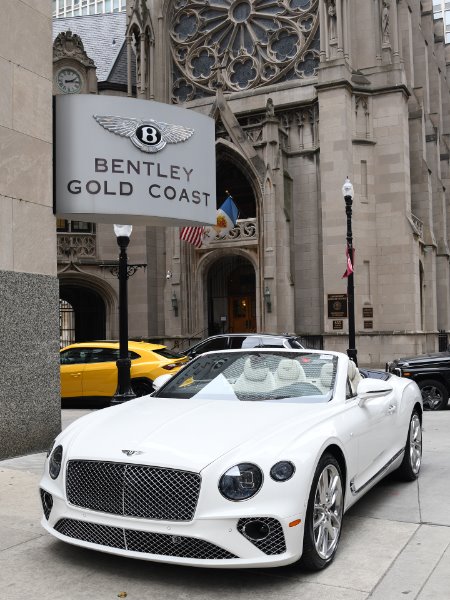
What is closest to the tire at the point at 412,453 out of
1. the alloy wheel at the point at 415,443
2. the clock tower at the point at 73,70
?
the alloy wheel at the point at 415,443

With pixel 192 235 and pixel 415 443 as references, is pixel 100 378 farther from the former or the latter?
pixel 192 235

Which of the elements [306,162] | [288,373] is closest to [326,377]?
[288,373]

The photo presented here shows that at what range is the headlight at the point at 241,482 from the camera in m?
4.07

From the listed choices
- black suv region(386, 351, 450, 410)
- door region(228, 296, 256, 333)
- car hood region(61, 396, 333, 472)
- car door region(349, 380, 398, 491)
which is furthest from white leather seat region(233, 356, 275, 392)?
door region(228, 296, 256, 333)

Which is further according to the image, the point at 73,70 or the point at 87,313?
the point at 87,313

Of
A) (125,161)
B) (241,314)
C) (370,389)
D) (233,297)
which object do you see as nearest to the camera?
(370,389)

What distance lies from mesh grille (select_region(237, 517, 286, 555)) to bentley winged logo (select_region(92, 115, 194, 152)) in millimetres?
6664

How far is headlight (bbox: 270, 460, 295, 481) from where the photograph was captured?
416 cm

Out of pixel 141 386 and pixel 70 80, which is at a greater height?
pixel 70 80

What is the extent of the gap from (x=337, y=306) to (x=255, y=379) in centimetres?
2147

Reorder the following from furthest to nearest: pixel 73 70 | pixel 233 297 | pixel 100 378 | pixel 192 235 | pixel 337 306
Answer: pixel 73 70
pixel 233 297
pixel 337 306
pixel 192 235
pixel 100 378

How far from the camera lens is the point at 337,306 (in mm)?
26844

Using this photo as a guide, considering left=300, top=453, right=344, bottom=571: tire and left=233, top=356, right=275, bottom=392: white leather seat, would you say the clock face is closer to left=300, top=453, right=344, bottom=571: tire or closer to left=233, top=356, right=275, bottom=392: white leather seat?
left=233, top=356, right=275, bottom=392: white leather seat

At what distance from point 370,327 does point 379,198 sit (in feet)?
17.6
